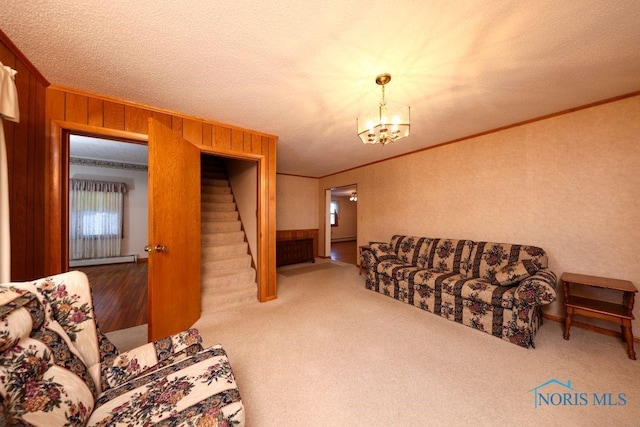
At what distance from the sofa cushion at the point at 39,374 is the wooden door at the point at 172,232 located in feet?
3.18

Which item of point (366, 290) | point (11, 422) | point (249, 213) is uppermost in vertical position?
point (249, 213)

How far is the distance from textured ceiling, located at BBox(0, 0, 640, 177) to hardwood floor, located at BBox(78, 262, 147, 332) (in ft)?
7.33

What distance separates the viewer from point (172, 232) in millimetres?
2127

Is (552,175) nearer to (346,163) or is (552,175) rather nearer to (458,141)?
(458,141)

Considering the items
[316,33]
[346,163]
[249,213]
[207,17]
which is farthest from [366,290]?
[207,17]

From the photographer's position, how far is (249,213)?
365cm

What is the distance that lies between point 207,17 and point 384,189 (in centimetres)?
384

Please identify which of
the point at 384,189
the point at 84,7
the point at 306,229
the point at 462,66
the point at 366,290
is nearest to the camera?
the point at 84,7

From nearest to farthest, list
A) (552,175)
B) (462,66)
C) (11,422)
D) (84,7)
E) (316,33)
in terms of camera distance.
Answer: (11,422), (84,7), (316,33), (462,66), (552,175)

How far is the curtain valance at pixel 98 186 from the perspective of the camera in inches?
192

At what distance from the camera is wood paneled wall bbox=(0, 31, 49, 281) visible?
1512mm

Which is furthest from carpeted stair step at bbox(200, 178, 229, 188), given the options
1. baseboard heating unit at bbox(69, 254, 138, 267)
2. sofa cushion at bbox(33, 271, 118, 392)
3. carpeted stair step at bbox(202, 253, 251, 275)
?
sofa cushion at bbox(33, 271, 118, 392)

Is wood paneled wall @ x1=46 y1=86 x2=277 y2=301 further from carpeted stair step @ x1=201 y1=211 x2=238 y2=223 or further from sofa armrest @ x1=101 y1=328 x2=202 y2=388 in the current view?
sofa armrest @ x1=101 y1=328 x2=202 y2=388

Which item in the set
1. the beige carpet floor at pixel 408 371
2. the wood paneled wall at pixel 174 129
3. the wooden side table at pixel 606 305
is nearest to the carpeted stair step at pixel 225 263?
the wood paneled wall at pixel 174 129
